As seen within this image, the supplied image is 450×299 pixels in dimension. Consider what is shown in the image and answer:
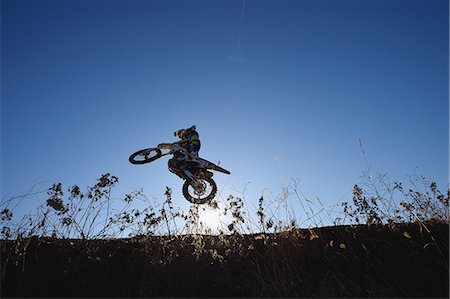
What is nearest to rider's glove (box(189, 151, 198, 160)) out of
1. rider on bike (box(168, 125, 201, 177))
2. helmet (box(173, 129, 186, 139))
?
rider on bike (box(168, 125, 201, 177))

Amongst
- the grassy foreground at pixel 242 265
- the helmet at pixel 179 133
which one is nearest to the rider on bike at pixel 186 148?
the helmet at pixel 179 133

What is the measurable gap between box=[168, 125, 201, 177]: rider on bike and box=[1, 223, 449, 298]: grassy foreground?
8.69 feet

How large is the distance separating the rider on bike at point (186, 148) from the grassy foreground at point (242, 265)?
104 inches

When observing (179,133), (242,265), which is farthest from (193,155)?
(242,265)

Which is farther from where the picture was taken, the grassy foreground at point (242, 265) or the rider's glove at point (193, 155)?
the rider's glove at point (193, 155)

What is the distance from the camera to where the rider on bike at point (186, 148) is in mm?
7102

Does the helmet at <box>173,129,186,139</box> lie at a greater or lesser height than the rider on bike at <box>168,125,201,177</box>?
greater

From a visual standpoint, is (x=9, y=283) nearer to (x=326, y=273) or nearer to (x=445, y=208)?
(x=326, y=273)

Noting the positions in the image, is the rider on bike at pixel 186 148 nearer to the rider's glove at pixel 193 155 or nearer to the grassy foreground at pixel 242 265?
the rider's glove at pixel 193 155

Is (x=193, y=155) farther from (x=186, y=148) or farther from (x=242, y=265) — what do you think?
(x=242, y=265)

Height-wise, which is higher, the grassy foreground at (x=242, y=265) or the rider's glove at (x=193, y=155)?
the rider's glove at (x=193, y=155)

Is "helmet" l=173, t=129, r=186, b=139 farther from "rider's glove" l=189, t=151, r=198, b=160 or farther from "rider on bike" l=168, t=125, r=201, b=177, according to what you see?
"rider's glove" l=189, t=151, r=198, b=160

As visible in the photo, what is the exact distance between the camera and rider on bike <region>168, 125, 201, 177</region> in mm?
7102

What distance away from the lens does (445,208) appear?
4.46m
